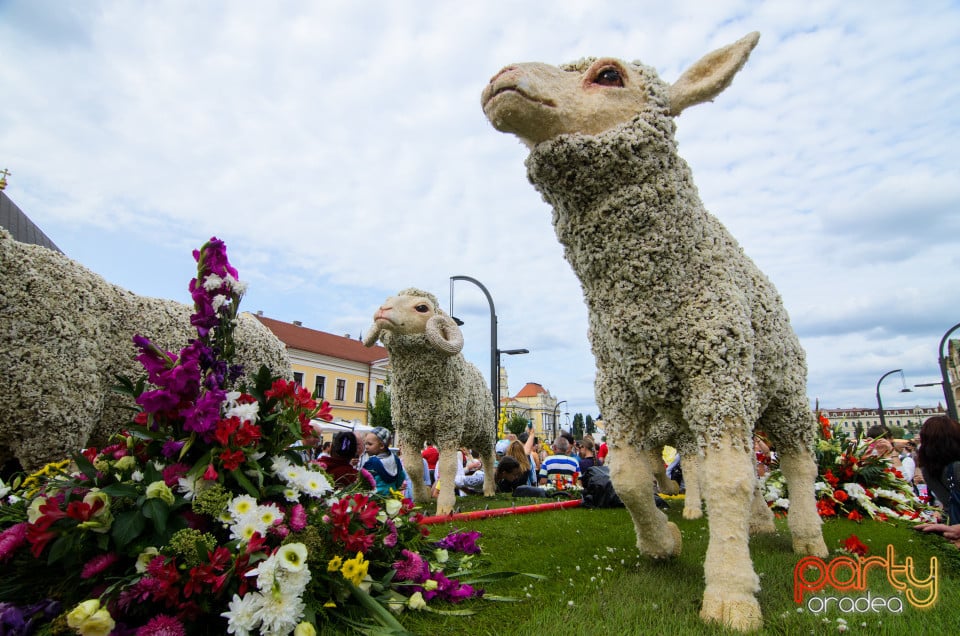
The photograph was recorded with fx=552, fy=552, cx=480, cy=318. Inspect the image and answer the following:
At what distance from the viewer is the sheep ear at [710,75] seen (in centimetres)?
318

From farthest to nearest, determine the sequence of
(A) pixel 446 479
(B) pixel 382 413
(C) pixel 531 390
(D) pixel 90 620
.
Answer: (C) pixel 531 390
(B) pixel 382 413
(A) pixel 446 479
(D) pixel 90 620

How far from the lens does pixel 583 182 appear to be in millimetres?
3137

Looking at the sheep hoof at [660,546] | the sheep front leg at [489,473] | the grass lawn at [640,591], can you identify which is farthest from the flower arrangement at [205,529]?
the sheep front leg at [489,473]

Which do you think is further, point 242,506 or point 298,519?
point 298,519

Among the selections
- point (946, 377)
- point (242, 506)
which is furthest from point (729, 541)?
point (946, 377)

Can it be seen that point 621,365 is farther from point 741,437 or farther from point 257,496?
point 257,496

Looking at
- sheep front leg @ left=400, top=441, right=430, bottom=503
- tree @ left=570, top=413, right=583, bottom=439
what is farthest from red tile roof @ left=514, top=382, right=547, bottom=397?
sheep front leg @ left=400, top=441, right=430, bottom=503

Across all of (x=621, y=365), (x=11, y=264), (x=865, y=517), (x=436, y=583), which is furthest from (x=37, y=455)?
(x=865, y=517)

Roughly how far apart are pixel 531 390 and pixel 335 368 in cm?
7616

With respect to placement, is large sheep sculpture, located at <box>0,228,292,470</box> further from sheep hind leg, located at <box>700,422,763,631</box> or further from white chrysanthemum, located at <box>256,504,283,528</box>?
sheep hind leg, located at <box>700,422,763,631</box>

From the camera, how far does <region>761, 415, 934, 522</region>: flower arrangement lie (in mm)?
6480

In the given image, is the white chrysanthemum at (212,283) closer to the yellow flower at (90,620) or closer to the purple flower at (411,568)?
the yellow flower at (90,620)

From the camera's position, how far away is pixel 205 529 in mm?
2592

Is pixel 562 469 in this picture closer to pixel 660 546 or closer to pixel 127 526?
pixel 660 546
